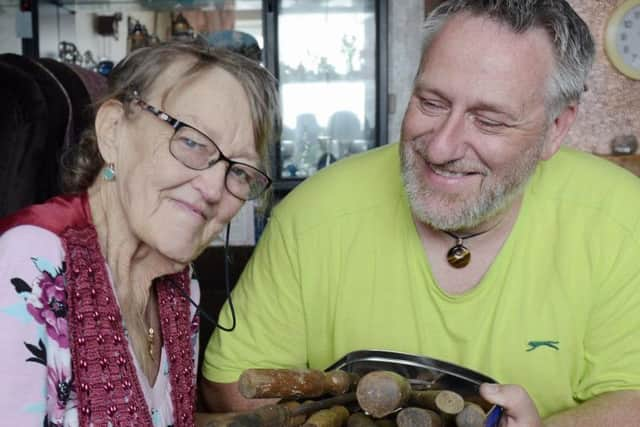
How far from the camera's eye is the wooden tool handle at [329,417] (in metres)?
0.86

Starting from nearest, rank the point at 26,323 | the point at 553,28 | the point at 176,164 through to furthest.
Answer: the point at 26,323, the point at 176,164, the point at 553,28

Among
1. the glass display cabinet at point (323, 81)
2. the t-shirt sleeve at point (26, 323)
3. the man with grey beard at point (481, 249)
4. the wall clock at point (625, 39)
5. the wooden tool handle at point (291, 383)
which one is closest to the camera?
the wooden tool handle at point (291, 383)

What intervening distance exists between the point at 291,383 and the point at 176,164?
41 cm

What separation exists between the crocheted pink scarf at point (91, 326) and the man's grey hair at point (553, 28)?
27.1 inches

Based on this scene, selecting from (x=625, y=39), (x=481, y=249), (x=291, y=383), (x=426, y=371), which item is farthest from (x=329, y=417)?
(x=625, y=39)

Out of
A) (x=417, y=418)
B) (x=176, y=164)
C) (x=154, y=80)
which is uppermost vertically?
(x=154, y=80)

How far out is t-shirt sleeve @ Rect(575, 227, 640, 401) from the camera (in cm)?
133

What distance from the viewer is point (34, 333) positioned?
1.01 meters

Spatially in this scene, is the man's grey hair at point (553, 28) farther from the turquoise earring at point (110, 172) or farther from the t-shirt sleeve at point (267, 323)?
the turquoise earring at point (110, 172)

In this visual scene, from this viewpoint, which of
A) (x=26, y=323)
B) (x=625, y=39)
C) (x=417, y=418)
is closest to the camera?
(x=417, y=418)

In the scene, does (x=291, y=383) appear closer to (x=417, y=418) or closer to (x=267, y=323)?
(x=417, y=418)

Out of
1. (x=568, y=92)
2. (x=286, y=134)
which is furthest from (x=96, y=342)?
(x=286, y=134)

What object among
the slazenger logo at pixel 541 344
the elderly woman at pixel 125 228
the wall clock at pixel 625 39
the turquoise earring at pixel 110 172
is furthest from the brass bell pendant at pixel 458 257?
the wall clock at pixel 625 39

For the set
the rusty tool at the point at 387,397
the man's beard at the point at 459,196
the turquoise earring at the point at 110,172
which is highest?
the turquoise earring at the point at 110,172
